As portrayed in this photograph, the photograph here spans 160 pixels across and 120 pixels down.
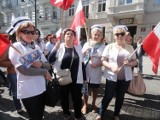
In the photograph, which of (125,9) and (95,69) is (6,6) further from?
(95,69)

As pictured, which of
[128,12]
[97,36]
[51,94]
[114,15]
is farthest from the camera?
[114,15]

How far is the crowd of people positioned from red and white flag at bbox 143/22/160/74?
0.57 feet

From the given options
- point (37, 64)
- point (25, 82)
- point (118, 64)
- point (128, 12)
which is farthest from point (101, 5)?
point (25, 82)

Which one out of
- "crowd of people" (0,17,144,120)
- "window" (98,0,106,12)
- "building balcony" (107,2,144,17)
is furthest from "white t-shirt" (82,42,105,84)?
"window" (98,0,106,12)

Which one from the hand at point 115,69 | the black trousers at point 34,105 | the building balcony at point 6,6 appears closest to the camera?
the black trousers at point 34,105

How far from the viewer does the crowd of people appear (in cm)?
217

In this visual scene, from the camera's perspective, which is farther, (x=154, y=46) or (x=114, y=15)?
(x=114, y=15)

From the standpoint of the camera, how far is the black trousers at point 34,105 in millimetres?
2223

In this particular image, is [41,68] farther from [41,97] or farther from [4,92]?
[4,92]

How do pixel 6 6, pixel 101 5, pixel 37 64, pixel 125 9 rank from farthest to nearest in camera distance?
pixel 6 6, pixel 101 5, pixel 125 9, pixel 37 64

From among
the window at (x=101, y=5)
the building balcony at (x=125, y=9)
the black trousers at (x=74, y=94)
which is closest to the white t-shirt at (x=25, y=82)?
the black trousers at (x=74, y=94)

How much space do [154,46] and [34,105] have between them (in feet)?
6.69

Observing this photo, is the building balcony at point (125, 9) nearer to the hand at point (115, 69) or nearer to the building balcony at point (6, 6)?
the hand at point (115, 69)

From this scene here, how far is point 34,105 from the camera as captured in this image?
89.1 inches
